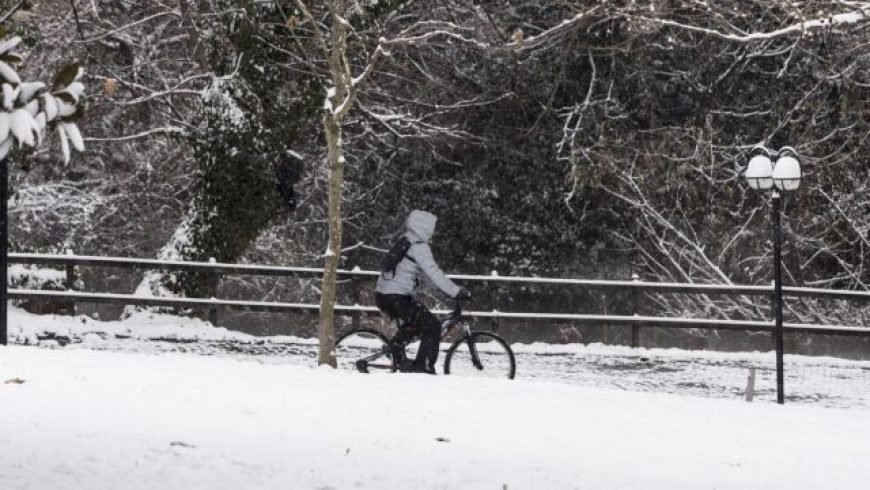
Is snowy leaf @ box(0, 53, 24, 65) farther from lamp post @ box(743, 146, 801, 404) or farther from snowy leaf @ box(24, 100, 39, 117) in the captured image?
lamp post @ box(743, 146, 801, 404)

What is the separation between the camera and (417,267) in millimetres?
12398

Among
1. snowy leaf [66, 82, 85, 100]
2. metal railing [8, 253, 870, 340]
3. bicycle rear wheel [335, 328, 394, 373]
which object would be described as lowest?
bicycle rear wheel [335, 328, 394, 373]

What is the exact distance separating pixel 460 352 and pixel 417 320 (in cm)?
137

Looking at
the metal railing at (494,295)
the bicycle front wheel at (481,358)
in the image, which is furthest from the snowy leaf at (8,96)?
the metal railing at (494,295)

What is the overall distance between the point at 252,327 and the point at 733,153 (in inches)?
433

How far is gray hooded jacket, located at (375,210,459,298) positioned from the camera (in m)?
12.1

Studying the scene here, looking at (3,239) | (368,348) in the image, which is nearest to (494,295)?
(368,348)

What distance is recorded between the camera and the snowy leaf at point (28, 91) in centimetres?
469

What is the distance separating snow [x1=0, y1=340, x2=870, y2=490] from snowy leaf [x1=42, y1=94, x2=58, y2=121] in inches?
127

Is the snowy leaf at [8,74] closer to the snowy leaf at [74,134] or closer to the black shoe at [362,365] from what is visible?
the snowy leaf at [74,134]

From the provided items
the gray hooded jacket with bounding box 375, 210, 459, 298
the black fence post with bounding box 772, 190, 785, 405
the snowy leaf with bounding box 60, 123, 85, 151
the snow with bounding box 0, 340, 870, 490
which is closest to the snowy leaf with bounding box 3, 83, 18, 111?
the snowy leaf with bounding box 60, 123, 85, 151

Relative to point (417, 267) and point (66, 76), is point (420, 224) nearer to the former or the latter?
point (417, 267)

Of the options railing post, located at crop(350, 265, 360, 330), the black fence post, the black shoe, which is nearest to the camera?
the black shoe

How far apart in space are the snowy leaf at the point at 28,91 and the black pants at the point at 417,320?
25.7 feet
